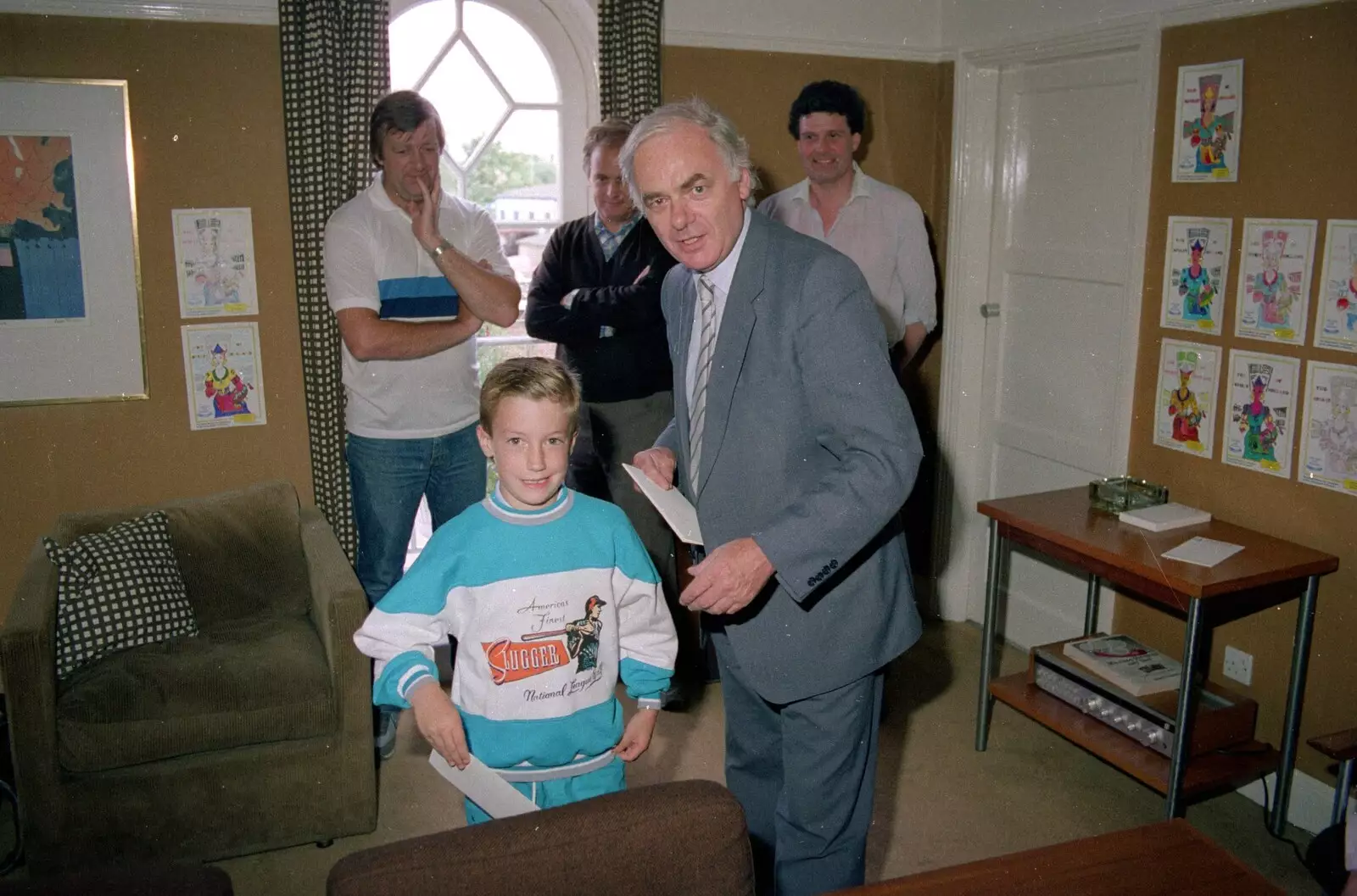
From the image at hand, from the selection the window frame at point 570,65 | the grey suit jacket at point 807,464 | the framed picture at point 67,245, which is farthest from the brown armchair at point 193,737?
the window frame at point 570,65

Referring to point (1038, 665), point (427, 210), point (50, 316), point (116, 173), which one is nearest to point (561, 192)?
point (427, 210)

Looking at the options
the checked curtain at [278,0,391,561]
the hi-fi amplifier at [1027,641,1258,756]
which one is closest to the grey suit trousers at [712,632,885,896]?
the hi-fi amplifier at [1027,641,1258,756]

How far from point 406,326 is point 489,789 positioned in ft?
5.62

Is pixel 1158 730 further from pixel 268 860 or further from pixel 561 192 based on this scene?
pixel 561 192

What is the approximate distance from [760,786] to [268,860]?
4.43 ft

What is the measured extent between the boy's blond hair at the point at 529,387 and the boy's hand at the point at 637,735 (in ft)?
1.61

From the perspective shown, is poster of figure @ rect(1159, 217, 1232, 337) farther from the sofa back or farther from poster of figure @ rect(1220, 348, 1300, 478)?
the sofa back

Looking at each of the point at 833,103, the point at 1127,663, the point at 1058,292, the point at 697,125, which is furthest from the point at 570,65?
the point at 1127,663

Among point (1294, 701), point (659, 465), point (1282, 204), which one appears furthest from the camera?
point (1282, 204)

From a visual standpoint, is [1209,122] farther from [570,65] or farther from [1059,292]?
[570,65]

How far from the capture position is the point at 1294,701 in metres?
2.74

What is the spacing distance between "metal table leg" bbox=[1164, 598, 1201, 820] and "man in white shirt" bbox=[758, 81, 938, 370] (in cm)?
143

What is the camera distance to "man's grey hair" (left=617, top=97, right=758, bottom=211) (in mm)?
1775

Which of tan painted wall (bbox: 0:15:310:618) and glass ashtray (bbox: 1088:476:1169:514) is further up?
tan painted wall (bbox: 0:15:310:618)
